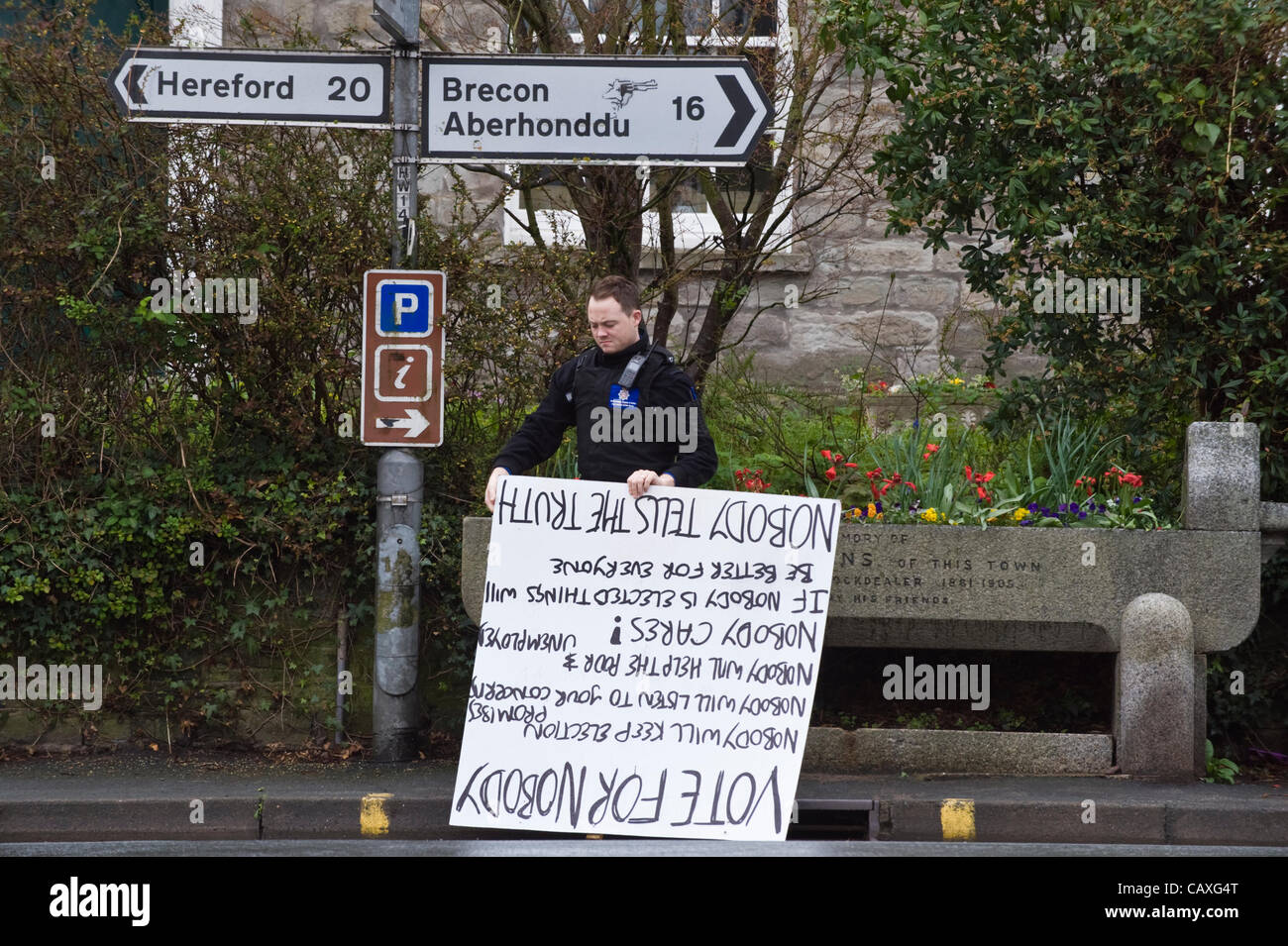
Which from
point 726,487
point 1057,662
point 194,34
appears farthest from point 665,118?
point 194,34

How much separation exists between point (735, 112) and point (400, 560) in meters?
2.51

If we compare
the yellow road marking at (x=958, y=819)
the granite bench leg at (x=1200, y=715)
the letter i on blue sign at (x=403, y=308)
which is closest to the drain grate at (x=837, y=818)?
the yellow road marking at (x=958, y=819)

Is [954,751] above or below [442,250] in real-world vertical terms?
below

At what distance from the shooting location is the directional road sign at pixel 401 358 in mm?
6129

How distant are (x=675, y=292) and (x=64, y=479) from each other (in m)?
3.74

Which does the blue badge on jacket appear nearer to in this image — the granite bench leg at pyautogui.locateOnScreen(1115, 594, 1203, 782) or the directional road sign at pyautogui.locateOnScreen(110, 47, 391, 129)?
the directional road sign at pyautogui.locateOnScreen(110, 47, 391, 129)

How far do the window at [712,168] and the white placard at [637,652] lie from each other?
2.46 meters

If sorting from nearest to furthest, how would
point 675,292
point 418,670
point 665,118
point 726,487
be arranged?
point 665,118, point 418,670, point 726,487, point 675,292

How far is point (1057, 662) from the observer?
676cm

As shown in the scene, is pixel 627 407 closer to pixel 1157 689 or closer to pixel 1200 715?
pixel 1157 689

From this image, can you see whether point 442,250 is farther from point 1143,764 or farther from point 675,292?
point 1143,764

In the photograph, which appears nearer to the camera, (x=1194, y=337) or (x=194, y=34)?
(x=1194, y=337)

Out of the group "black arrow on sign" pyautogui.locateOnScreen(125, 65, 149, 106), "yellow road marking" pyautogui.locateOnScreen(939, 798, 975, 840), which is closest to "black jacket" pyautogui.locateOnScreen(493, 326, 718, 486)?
"yellow road marking" pyautogui.locateOnScreen(939, 798, 975, 840)

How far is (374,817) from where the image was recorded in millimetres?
5547
